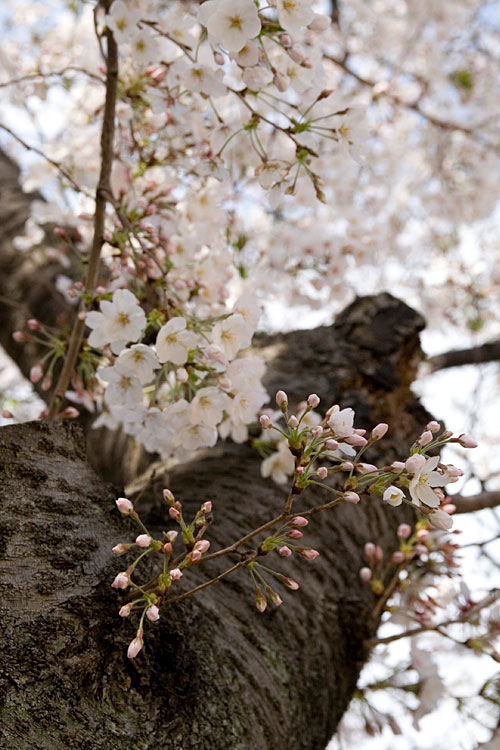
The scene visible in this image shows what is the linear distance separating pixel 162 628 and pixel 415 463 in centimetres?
50

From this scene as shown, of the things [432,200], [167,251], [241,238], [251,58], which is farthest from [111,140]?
[432,200]

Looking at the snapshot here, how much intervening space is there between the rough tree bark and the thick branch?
1.37 meters

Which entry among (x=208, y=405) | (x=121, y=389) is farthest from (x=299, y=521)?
(x=121, y=389)

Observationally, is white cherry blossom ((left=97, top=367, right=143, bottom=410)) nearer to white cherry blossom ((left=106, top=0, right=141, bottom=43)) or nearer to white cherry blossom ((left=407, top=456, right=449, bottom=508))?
white cherry blossom ((left=407, top=456, right=449, bottom=508))

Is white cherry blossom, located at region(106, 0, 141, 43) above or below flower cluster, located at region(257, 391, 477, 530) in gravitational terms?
above

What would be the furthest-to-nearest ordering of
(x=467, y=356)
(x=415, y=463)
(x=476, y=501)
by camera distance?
(x=467, y=356) < (x=476, y=501) < (x=415, y=463)

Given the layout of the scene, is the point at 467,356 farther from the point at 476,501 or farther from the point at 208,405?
the point at 208,405

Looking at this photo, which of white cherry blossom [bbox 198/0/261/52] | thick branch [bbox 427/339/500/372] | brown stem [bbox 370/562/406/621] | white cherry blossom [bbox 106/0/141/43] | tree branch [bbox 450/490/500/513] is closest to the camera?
white cherry blossom [bbox 198/0/261/52]

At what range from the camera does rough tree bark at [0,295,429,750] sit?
2.93ft

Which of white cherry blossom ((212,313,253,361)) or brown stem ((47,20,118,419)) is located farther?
brown stem ((47,20,118,419))

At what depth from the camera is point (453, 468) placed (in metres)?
0.88

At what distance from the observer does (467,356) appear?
112 inches

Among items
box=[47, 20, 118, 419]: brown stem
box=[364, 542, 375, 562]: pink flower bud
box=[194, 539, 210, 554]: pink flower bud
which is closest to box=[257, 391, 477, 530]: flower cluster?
box=[194, 539, 210, 554]: pink flower bud

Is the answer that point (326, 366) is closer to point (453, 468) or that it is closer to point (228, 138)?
point (228, 138)
